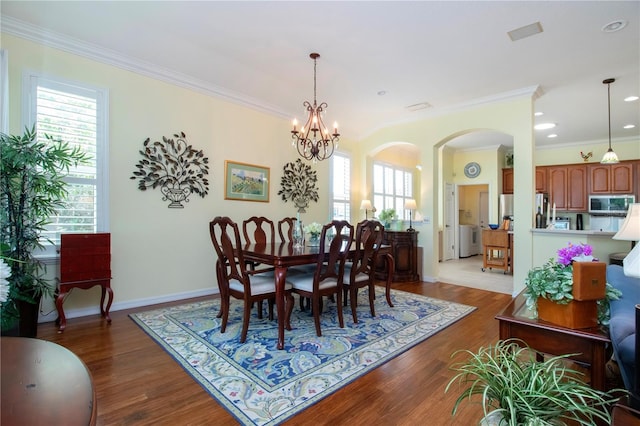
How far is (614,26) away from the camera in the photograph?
281 centimetres

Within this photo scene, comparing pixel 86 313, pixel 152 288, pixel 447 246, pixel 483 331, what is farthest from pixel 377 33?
pixel 447 246

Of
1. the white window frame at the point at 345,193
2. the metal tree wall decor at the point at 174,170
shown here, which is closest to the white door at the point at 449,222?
the white window frame at the point at 345,193

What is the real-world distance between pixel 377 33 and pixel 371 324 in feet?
9.60

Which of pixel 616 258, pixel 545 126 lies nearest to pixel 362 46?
pixel 616 258

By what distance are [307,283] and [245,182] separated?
2273mm

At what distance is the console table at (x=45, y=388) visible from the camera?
0.53 metres

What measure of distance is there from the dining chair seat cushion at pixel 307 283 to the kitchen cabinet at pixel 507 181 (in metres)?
6.24

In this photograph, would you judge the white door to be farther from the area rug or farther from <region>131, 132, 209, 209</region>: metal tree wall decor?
<region>131, 132, 209, 209</region>: metal tree wall decor

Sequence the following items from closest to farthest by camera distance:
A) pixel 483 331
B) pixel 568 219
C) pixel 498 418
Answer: pixel 498 418
pixel 483 331
pixel 568 219

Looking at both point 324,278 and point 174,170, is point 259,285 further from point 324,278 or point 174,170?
point 174,170

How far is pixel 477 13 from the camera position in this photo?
2.69 meters

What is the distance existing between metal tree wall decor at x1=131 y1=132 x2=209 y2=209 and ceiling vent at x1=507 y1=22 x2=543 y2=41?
3.80 m

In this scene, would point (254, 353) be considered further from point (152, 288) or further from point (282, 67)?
point (282, 67)

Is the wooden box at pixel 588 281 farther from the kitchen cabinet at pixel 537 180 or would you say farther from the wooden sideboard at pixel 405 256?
the kitchen cabinet at pixel 537 180
